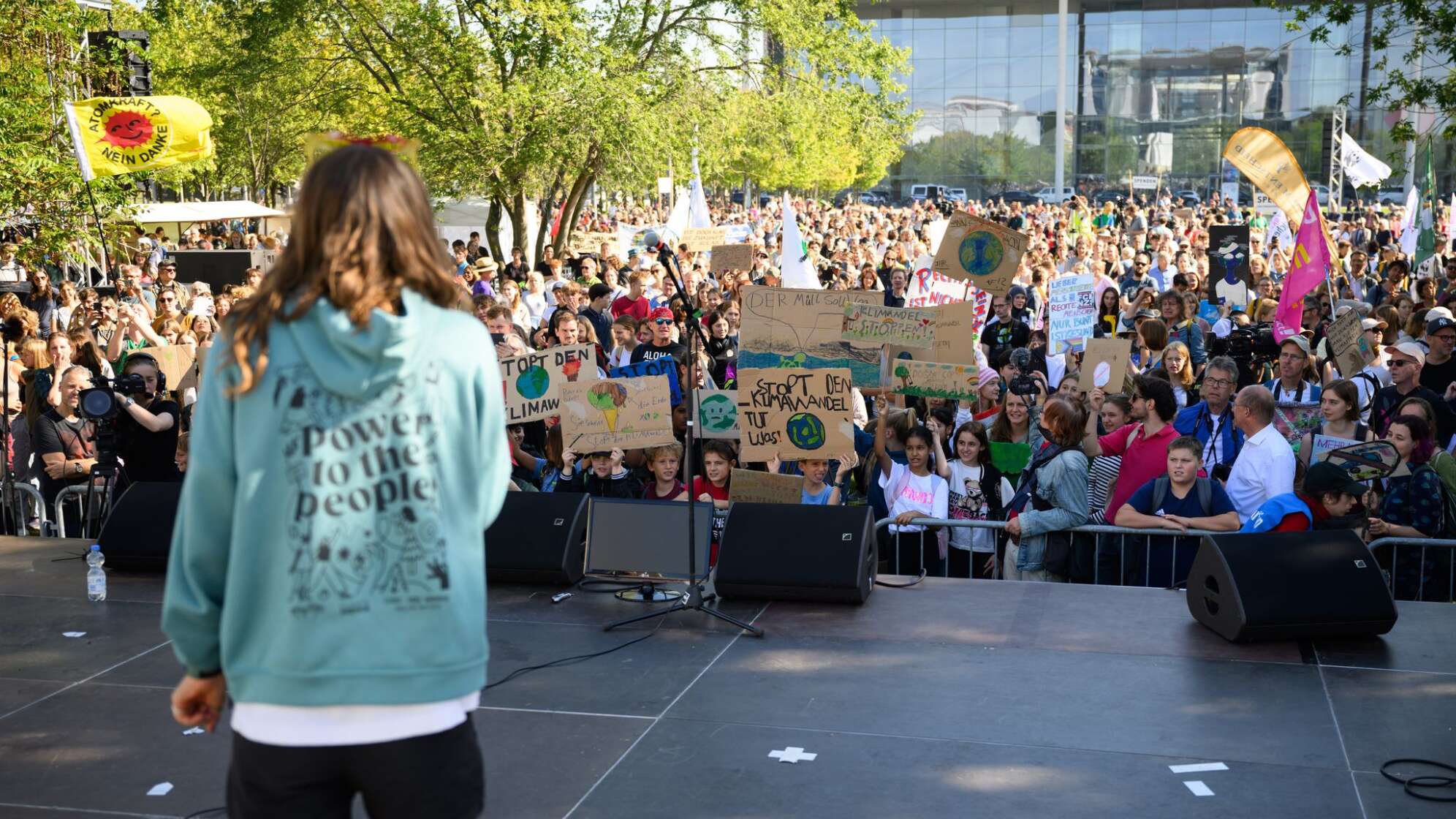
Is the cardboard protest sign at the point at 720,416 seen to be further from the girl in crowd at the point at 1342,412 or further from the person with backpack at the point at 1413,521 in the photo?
the person with backpack at the point at 1413,521

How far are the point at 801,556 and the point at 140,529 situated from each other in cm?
395

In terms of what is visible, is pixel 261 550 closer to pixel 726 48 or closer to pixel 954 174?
pixel 726 48

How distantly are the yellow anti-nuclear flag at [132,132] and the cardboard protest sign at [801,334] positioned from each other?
8.15m

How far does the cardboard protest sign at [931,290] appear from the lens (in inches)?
562

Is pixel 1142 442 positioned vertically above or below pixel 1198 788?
above

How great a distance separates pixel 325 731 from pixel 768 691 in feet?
13.1

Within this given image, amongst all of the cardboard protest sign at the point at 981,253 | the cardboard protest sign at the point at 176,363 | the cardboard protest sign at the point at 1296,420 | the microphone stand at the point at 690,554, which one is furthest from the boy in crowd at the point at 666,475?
the cardboard protest sign at the point at 981,253

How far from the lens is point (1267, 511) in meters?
7.38

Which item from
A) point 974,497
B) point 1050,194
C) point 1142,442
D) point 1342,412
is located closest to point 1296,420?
point 1342,412

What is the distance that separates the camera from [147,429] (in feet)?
28.9

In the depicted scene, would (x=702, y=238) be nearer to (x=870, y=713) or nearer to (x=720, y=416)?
(x=720, y=416)

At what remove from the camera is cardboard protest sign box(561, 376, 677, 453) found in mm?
8242

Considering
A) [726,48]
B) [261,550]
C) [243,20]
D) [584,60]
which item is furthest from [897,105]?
[261,550]

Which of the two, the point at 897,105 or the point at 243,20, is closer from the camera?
the point at 243,20
